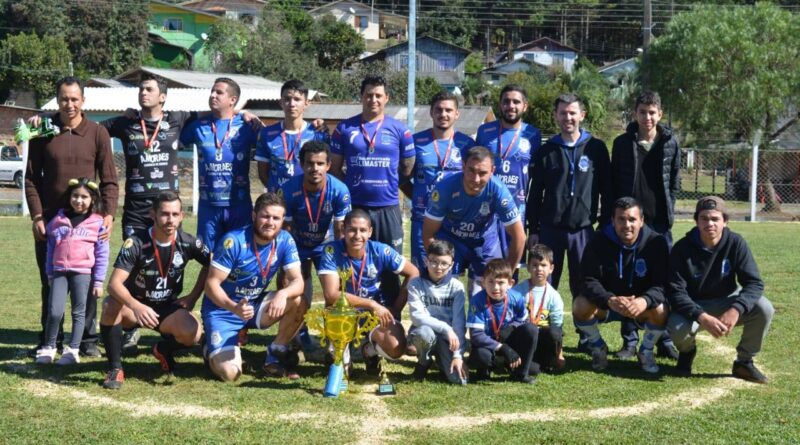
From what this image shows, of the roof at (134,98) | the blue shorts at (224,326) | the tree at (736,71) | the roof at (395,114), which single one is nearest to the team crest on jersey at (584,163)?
the blue shorts at (224,326)

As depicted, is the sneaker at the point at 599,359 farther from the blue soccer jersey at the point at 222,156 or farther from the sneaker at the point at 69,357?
the sneaker at the point at 69,357

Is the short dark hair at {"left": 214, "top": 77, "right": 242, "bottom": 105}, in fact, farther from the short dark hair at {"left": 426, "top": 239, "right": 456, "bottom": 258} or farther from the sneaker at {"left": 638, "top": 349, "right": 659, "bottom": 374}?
the sneaker at {"left": 638, "top": 349, "right": 659, "bottom": 374}

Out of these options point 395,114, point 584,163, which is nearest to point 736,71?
point 395,114

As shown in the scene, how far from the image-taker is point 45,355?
7.12 meters

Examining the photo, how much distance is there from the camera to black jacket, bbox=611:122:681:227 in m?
7.59

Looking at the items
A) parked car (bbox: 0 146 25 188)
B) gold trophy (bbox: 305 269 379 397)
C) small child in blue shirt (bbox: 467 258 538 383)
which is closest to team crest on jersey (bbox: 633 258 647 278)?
small child in blue shirt (bbox: 467 258 538 383)

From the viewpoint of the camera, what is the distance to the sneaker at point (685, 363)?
23.0 feet

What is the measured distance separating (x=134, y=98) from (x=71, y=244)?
32.9 m

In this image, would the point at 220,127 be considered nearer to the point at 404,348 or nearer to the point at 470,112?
the point at 404,348

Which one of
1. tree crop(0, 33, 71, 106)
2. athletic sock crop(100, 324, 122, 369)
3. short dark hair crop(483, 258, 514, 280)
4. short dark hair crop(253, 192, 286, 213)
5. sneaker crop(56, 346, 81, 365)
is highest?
tree crop(0, 33, 71, 106)

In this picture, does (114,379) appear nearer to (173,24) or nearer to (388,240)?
(388,240)

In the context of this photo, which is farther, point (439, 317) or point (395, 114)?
point (395, 114)

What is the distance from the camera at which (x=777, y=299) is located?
34.0ft

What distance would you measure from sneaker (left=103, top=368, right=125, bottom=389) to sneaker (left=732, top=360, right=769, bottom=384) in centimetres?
460
